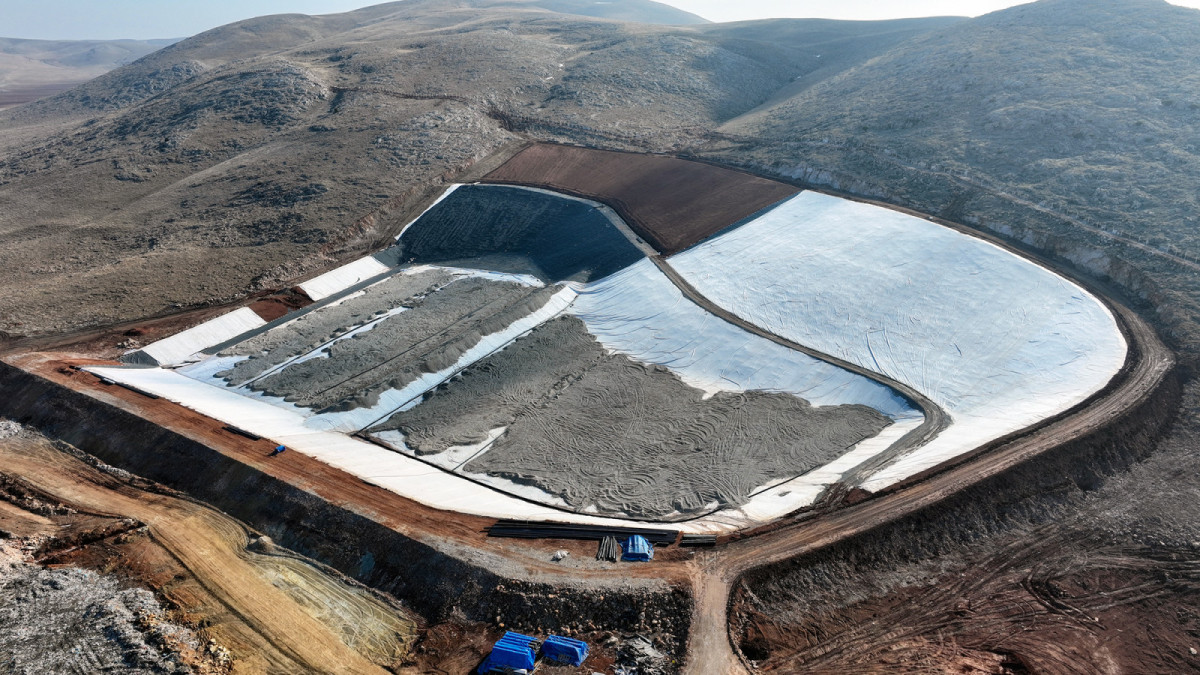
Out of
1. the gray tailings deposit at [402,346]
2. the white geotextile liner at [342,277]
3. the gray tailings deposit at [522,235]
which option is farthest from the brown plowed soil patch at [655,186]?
the white geotextile liner at [342,277]

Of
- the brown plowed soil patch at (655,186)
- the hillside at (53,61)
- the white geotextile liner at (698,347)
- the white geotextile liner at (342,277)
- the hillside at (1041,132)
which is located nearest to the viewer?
the white geotextile liner at (698,347)

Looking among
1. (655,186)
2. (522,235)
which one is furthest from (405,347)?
(655,186)

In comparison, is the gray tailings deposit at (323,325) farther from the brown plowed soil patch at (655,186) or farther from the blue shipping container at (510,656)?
the blue shipping container at (510,656)

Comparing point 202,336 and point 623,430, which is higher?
point 202,336

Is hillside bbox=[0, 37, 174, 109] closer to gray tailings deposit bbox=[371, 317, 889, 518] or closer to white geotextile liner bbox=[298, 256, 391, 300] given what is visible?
white geotextile liner bbox=[298, 256, 391, 300]

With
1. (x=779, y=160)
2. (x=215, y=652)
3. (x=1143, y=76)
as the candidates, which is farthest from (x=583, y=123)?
(x=215, y=652)

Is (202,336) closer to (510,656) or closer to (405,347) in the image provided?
(405,347)
